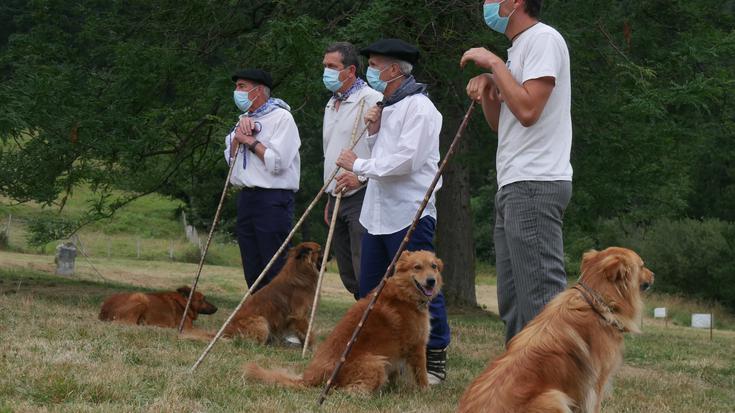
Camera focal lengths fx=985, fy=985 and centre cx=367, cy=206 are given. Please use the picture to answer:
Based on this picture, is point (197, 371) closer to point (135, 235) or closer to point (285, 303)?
point (285, 303)

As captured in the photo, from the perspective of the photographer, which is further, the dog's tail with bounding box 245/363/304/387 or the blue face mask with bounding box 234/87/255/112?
the blue face mask with bounding box 234/87/255/112

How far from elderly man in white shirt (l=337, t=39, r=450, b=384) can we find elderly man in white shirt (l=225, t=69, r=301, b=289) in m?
1.81

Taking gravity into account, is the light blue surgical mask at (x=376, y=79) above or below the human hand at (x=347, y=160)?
above

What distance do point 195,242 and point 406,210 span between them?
30995 millimetres

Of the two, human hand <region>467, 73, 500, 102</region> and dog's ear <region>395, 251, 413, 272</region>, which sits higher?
human hand <region>467, 73, 500, 102</region>

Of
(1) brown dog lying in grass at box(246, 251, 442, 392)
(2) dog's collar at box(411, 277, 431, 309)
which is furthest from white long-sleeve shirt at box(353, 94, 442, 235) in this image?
(2) dog's collar at box(411, 277, 431, 309)

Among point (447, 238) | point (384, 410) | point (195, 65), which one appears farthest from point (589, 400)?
point (447, 238)

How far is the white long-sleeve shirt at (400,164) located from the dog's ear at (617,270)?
2.03m

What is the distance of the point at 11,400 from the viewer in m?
5.41

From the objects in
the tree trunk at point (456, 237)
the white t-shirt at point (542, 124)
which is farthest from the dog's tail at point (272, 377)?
the tree trunk at point (456, 237)

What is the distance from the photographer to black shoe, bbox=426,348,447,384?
7.09 m

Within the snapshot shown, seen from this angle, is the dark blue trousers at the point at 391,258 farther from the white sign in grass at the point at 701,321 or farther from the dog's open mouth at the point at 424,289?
the white sign in grass at the point at 701,321

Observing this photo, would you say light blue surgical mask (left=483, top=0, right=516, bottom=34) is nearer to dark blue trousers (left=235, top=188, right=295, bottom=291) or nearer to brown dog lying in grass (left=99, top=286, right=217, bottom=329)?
dark blue trousers (left=235, top=188, right=295, bottom=291)

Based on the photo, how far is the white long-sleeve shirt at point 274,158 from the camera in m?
8.77
